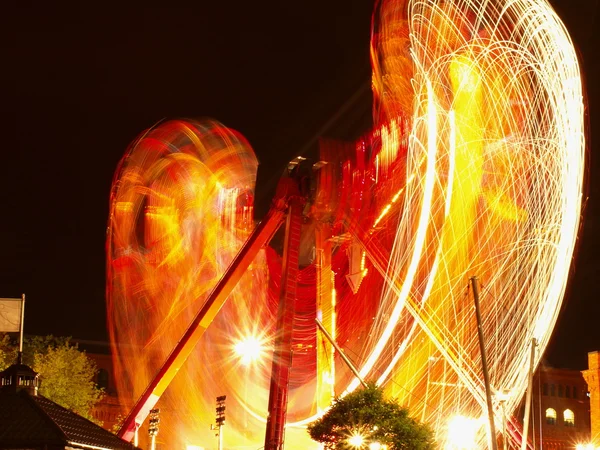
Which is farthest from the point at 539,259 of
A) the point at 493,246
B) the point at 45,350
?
the point at 45,350

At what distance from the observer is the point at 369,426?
123 ft

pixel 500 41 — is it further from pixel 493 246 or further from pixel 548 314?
pixel 548 314

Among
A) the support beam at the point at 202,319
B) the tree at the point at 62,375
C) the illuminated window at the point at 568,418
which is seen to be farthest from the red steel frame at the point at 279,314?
the illuminated window at the point at 568,418

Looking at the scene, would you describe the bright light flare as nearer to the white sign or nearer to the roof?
the white sign

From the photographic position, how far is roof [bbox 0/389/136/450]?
609 inches

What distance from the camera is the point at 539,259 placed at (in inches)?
1613

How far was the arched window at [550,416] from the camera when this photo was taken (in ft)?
303

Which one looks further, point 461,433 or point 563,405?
point 563,405

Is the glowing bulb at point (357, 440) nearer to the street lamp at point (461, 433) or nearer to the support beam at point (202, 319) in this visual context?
the street lamp at point (461, 433)

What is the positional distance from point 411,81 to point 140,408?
19155 mm

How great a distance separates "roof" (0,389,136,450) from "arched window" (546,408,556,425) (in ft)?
268

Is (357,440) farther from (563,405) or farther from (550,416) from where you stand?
(563,405)

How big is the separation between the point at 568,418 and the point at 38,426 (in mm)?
84971

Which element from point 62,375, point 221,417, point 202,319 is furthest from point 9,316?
point 62,375
